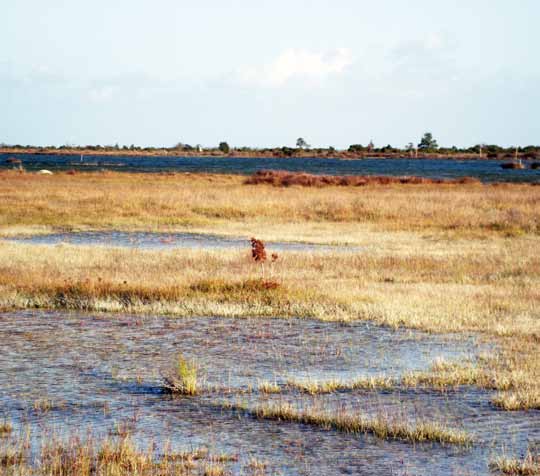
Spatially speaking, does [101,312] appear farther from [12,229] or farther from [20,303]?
[12,229]

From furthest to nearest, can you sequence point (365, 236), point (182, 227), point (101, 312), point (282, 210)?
point (282, 210)
point (182, 227)
point (365, 236)
point (101, 312)

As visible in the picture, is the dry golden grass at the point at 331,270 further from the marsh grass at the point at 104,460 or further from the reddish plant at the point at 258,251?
the marsh grass at the point at 104,460

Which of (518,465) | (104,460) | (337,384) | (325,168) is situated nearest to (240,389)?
(337,384)

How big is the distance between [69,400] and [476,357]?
5784 mm

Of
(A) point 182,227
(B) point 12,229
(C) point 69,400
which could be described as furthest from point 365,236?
(C) point 69,400

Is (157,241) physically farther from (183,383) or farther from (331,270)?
(183,383)

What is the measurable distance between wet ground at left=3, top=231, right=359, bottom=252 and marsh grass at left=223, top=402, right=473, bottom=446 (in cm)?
1738

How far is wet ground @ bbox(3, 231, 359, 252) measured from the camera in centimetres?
2811

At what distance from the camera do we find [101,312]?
16.6 meters

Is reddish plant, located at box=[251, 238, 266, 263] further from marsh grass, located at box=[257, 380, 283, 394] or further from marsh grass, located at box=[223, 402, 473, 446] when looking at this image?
marsh grass, located at box=[223, 402, 473, 446]

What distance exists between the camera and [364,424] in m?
9.45

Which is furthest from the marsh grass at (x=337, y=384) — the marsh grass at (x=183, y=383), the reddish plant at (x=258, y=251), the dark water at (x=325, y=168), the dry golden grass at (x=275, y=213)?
the dark water at (x=325, y=168)

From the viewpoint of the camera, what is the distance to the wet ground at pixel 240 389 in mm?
8734

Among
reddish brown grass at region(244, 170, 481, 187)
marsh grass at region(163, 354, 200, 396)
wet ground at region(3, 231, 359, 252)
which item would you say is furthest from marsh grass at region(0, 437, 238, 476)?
reddish brown grass at region(244, 170, 481, 187)
